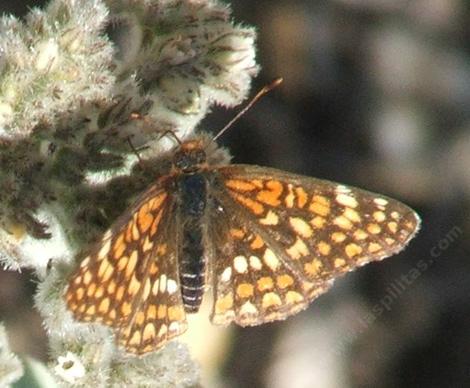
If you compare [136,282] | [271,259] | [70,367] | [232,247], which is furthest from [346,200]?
[70,367]

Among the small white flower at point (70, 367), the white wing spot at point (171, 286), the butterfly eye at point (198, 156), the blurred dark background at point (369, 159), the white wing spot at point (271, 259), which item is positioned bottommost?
the blurred dark background at point (369, 159)

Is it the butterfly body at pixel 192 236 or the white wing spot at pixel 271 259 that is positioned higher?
the butterfly body at pixel 192 236

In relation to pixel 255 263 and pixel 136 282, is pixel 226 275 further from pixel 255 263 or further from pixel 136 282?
pixel 136 282

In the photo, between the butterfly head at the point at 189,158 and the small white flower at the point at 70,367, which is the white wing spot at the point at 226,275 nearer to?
the butterfly head at the point at 189,158

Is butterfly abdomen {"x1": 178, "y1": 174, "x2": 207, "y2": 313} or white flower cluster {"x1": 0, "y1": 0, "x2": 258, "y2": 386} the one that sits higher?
white flower cluster {"x1": 0, "y1": 0, "x2": 258, "y2": 386}

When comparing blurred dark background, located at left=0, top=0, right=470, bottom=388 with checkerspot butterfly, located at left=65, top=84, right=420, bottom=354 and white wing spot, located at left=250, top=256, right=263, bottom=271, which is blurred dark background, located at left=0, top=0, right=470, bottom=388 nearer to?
checkerspot butterfly, located at left=65, top=84, right=420, bottom=354

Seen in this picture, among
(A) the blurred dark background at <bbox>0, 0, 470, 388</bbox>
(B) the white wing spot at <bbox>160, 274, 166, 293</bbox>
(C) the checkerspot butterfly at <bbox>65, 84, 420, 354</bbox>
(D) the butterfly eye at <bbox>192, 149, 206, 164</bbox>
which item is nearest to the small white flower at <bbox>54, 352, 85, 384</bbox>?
(C) the checkerspot butterfly at <bbox>65, 84, 420, 354</bbox>

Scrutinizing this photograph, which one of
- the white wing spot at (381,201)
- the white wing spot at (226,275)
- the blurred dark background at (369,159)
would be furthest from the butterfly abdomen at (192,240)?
the blurred dark background at (369,159)
